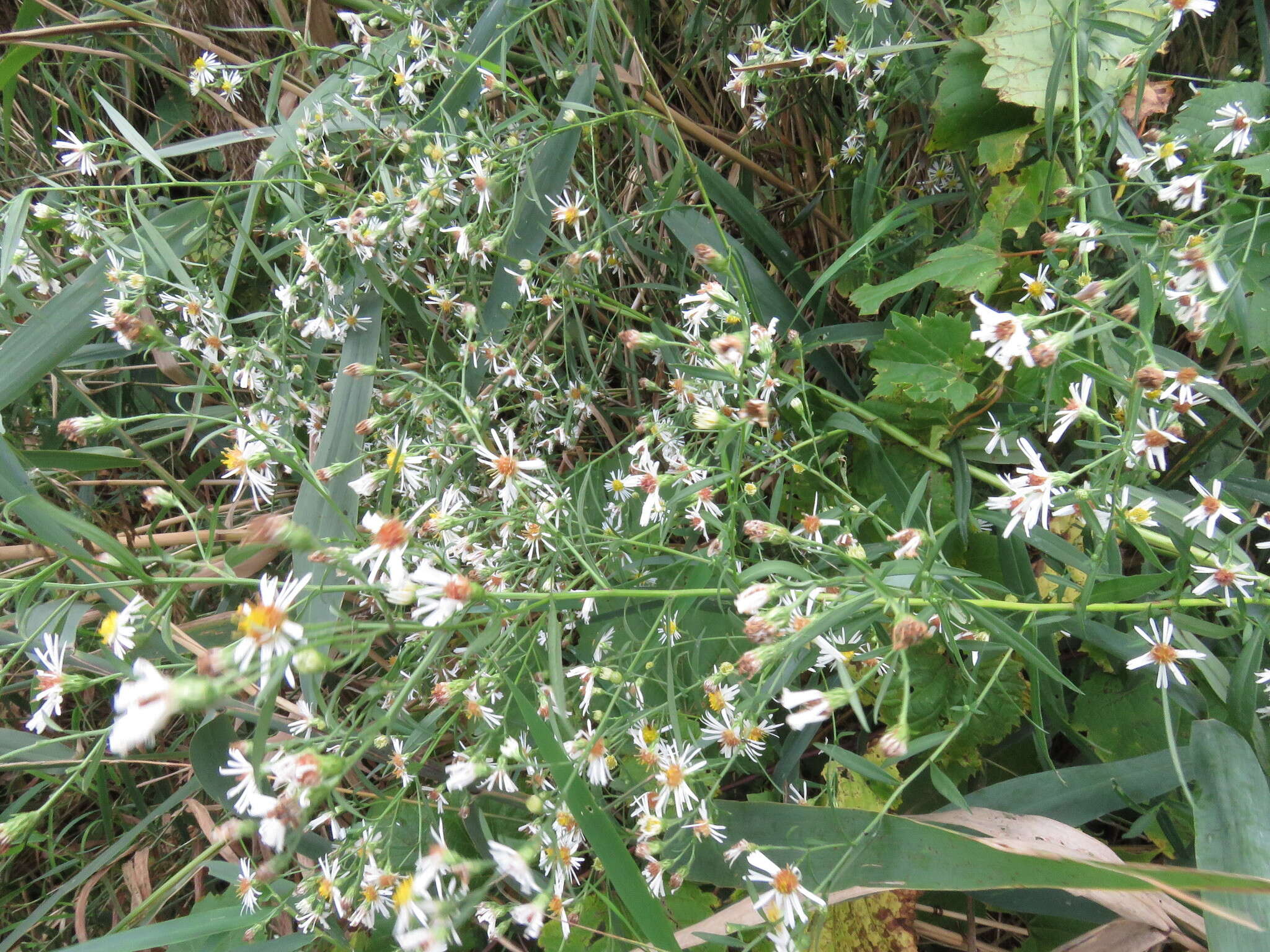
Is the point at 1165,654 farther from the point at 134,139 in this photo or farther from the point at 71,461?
the point at 134,139

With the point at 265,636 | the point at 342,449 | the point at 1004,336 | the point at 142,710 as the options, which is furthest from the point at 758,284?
the point at 142,710

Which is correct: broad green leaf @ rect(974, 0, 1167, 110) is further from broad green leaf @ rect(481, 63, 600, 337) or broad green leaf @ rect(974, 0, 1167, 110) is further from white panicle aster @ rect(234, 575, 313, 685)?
white panicle aster @ rect(234, 575, 313, 685)

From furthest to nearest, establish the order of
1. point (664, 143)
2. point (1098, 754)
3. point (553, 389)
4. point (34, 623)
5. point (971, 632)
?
point (553, 389), point (664, 143), point (34, 623), point (1098, 754), point (971, 632)

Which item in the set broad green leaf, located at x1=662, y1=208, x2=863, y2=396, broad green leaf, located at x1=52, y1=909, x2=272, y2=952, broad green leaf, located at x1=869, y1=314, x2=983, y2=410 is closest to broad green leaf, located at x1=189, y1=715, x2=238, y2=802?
broad green leaf, located at x1=52, y1=909, x2=272, y2=952

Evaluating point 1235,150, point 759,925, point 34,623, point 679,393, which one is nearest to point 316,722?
point 759,925

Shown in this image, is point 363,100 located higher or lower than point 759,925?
higher

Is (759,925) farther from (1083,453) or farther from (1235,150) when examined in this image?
(1235,150)
